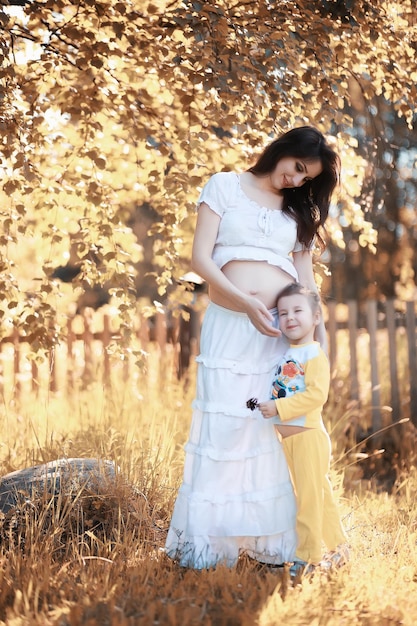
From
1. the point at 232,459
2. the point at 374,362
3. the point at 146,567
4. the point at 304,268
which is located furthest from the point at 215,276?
the point at 374,362

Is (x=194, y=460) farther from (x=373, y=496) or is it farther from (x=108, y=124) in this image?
(x=108, y=124)

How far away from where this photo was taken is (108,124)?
541 cm

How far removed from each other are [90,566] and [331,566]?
92 cm

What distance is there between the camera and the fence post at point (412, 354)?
22.5 feet

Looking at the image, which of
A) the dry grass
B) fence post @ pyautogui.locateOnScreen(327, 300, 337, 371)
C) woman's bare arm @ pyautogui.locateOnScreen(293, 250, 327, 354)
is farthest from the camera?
fence post @ pyautogui.locateOnScreen(327, 300, 337, 371)

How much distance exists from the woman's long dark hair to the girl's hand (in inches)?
28.9

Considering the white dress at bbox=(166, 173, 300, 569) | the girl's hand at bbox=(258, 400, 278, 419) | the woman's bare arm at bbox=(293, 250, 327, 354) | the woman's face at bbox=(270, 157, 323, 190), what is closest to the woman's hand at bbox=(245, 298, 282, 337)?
the white dress at bbox=(166, 173, 300, 569)

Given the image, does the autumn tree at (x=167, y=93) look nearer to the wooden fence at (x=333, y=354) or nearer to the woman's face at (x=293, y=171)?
the woman's face at (x=293, y=171)

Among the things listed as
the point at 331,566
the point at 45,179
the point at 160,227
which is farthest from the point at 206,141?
the point at 331,566

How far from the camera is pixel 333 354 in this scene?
7152mm

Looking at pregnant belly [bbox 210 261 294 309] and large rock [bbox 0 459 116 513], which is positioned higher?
pregnant belly [bbox 210 261 294 309]

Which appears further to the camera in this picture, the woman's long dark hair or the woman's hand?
the woman's long dark hair

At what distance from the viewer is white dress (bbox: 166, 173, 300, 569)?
3.09m

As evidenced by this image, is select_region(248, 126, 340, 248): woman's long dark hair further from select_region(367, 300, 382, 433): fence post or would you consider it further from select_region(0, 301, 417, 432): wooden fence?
select_region(367, 300, 382, 433): fence post
